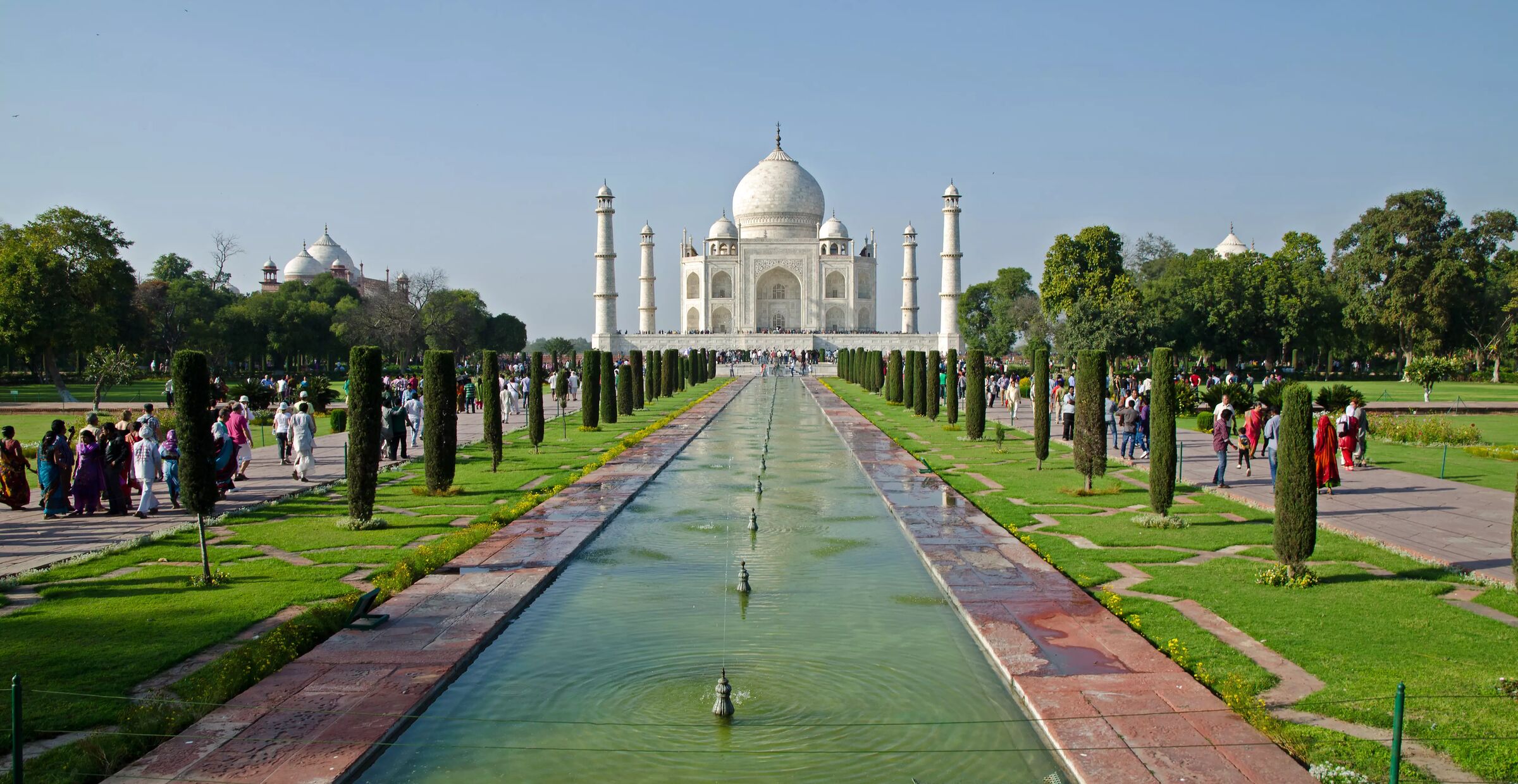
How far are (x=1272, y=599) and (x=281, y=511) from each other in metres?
6.82

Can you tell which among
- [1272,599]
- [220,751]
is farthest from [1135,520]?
[220,751]

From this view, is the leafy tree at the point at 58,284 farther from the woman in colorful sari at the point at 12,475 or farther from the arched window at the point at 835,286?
the arched window at the point at 835,286

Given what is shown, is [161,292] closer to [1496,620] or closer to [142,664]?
[142,664]

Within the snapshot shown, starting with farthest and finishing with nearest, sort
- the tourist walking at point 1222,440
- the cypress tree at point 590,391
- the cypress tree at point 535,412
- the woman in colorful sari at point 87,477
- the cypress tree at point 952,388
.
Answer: the cypress tree at point 590,391, the cypress tree at point 952,388, the cypress tree at point 535,412, the tourist walking at point 1222,440, the woman in colorful sari at point 87,477

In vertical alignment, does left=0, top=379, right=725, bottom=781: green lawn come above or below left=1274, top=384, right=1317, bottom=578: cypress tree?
below

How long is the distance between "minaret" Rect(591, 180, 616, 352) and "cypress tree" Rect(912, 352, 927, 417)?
91.8 feet

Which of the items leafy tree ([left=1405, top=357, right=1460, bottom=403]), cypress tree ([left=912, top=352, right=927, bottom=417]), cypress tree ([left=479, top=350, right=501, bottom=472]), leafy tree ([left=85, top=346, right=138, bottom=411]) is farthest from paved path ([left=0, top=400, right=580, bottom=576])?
leafy tree ([left=1405, top=357, right=1460, bottom=403])

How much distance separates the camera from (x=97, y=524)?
785 cm

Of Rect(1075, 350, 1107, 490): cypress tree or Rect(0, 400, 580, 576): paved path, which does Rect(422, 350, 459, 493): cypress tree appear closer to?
Rect(0, 400, 580, 576): paved path

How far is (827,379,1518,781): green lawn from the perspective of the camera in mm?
3645

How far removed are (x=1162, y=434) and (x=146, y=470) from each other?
7.63 m

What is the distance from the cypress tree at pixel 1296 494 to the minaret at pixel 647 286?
46001mm

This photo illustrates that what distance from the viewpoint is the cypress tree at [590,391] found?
1625cm

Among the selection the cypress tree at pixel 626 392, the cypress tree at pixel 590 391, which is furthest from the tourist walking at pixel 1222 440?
the cypress tree at pixel 626 392
